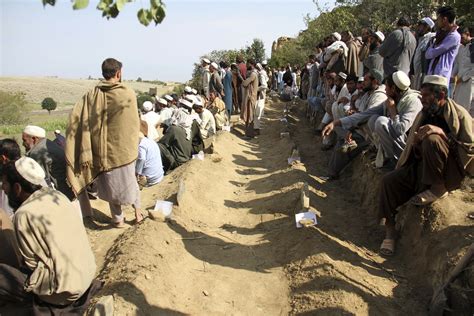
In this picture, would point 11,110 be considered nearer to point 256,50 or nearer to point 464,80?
point 256,50

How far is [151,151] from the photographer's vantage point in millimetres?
7160

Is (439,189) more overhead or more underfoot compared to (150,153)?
more overhead

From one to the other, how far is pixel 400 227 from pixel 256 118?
766 cm

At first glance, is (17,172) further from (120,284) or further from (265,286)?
(265,286)

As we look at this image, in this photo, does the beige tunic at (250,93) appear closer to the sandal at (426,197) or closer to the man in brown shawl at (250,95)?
the man in brown shawl at (250,95)

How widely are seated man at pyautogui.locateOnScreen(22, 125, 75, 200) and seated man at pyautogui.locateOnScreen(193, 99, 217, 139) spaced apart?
4.79 metres

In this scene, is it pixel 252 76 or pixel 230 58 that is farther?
pixel 230 58

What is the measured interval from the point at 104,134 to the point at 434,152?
357 centimetres

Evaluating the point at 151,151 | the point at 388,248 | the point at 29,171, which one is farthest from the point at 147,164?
the point at 388,248

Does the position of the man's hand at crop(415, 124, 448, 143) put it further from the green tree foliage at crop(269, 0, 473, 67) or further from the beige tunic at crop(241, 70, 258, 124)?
the green tree foliage at crop(269, 0, 473, 67)

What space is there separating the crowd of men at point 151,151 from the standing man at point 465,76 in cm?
2

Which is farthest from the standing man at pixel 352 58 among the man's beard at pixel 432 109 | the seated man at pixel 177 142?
the man's beard at pixel 432 109

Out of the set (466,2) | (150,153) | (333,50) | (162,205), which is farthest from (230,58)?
(162,205)

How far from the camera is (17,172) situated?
3266mm
